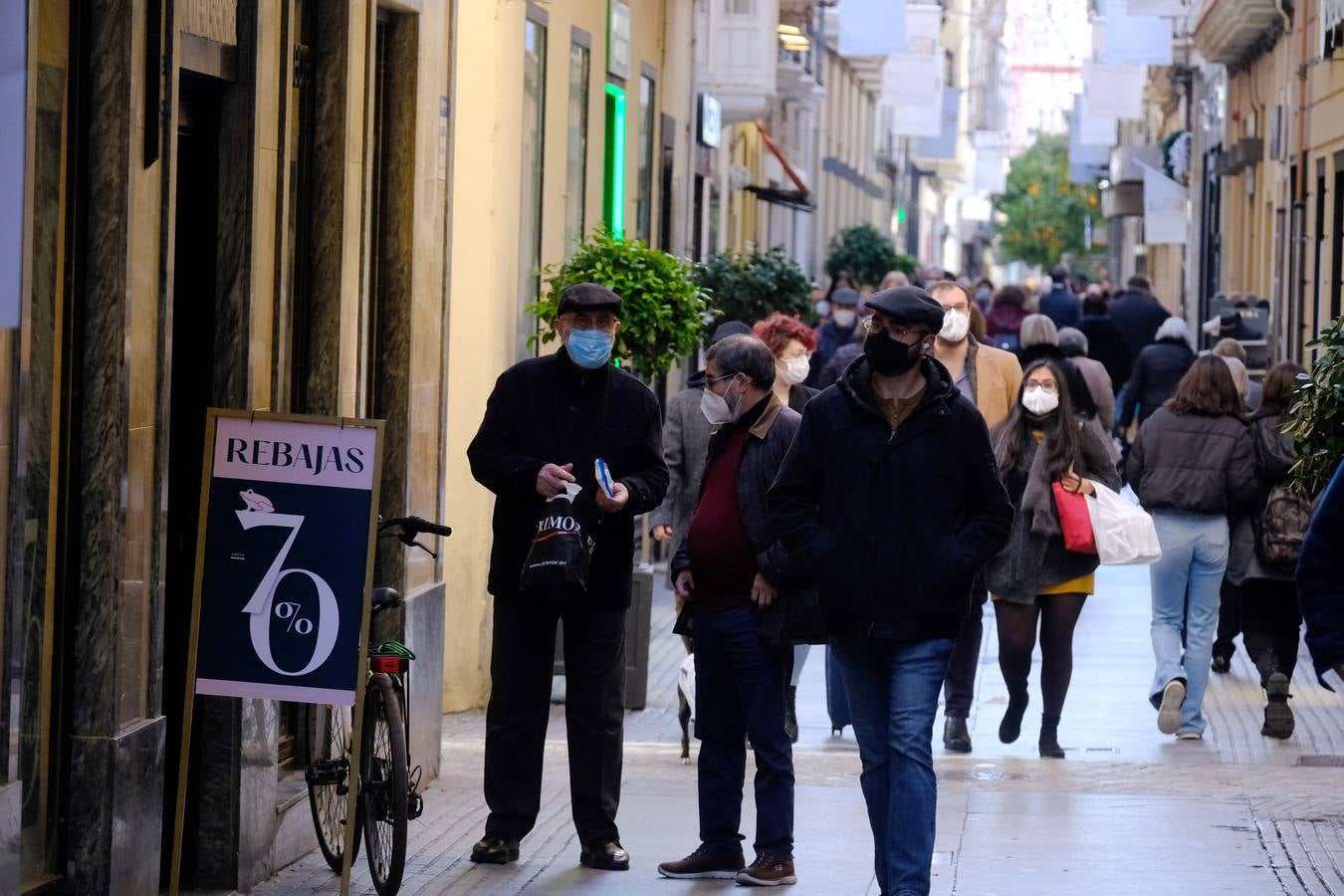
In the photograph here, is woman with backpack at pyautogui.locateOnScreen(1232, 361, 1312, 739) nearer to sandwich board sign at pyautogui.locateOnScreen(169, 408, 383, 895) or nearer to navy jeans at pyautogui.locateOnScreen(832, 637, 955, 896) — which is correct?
navy jeans at pyautogui.locateOnScreen(832, 637, 955, 896)

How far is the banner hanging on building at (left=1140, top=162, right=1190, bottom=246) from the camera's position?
3531 cm

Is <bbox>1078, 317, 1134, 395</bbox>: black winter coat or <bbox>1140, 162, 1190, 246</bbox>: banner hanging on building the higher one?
<bbox>1140, 162, 1190, 246</bbox>: banner hanging on building

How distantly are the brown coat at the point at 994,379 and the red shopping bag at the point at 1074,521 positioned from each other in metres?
0.78

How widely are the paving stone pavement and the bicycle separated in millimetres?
198

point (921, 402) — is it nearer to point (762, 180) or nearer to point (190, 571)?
point (190, 571)

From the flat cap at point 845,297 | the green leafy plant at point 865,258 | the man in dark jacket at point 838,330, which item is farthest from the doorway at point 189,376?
the green leafy plant at point 865,258

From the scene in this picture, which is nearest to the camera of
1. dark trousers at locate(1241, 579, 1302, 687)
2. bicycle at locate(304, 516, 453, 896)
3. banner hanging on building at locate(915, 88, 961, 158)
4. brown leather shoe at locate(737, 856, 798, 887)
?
bicycle at locate(304, 516, 453, 896)

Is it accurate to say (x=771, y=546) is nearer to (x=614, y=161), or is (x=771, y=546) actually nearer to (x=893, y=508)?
(x=893, y=508)

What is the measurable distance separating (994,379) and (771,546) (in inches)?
156

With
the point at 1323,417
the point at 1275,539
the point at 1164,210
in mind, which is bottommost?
the point at 1275,539

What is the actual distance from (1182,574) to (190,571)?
228 inches

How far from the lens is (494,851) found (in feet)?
26.0

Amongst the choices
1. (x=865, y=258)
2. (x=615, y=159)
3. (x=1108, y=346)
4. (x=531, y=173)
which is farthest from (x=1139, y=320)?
(x=865, y=258)

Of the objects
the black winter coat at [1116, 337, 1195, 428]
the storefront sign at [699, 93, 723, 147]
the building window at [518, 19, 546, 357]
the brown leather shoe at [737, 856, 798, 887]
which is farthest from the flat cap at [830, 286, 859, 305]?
the brown leather shoe at [737, 856, 798, 887]
